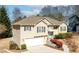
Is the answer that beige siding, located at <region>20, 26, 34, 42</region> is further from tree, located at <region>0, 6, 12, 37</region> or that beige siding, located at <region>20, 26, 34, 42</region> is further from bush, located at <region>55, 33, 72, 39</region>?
bush, located at <region>55, 33, 72, 39</region>

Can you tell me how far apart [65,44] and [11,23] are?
0.61 meters

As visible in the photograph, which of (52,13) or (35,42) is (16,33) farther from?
(52,13)

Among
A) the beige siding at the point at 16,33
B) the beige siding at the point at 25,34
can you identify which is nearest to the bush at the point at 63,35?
the beige siding at the point at 25,34

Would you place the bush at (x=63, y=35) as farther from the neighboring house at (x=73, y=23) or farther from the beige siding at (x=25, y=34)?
the beige siding at (x=25, y=34)

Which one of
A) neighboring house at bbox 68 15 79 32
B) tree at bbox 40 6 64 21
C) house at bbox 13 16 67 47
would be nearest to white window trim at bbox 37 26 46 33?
house at bbox 13 16 67 47

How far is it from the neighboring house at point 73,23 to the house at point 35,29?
0.05 m

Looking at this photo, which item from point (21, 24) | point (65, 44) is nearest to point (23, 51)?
point (21, 24)

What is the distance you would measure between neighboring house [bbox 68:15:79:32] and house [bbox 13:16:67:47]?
53 millimetres

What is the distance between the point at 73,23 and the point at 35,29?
0.40m

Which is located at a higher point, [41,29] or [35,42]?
A: [41,29]

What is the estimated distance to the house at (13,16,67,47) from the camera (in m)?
2.64

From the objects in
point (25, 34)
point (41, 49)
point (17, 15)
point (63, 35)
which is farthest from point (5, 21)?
point (63, 35)

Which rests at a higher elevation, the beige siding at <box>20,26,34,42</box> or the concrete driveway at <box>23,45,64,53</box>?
the beige siding at <box>20,26,34,42</box>

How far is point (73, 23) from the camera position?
2654 mm
